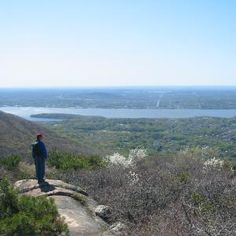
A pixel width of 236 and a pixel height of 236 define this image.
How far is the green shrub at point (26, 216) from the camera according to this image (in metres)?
10.3

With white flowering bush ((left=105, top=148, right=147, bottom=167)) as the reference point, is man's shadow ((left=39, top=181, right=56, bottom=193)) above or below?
above

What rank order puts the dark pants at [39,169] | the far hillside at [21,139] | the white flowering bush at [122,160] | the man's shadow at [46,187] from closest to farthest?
the man's shadow at [46,187] → the dark pants at [39,169] → the white flowering bush at [122,160] → the far hillside at [21,139]

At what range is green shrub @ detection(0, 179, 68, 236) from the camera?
1027 centimetres

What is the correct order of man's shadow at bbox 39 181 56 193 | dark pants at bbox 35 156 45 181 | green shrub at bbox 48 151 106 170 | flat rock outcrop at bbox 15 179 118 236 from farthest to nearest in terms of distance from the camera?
green shrub at bbox 48 151 106 170, dark pants at bbox 35 156 45 181, man's shadow at bbox 39 181 56 193, flat rock outcrop at bbox 15 179 118 236

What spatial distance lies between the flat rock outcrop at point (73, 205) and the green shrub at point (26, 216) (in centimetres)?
119

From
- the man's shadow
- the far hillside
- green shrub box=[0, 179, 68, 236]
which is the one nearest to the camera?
green shrub box=[0, 179, 68, 236]

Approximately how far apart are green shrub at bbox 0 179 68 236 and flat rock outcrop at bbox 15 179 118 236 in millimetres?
1189

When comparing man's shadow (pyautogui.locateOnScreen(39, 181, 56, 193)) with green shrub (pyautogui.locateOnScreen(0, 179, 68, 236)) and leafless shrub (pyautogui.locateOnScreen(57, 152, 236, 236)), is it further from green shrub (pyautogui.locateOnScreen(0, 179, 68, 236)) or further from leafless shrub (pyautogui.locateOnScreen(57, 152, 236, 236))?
green shrub (pyautogui.locateOnScreen(0, 179, 68, 236))

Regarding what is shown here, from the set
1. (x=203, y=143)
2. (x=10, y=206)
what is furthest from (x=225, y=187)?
(x=203, y=143)

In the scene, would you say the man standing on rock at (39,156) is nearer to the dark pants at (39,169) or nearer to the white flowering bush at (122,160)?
the dark pants at (39,169)

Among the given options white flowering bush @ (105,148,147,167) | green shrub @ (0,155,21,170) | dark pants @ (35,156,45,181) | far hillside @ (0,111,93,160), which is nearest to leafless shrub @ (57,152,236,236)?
dark pants @ (35,156,45,181)

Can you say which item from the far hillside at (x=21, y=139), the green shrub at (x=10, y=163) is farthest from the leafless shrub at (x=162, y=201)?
the far hillside at (x=21, y=139)

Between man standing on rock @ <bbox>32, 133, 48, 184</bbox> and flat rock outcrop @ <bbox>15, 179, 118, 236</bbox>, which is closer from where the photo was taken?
flat rock outcrop @ <bbox>15, 179, 118, 236</bbox>

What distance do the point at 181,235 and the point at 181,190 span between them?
7512 millimetres
